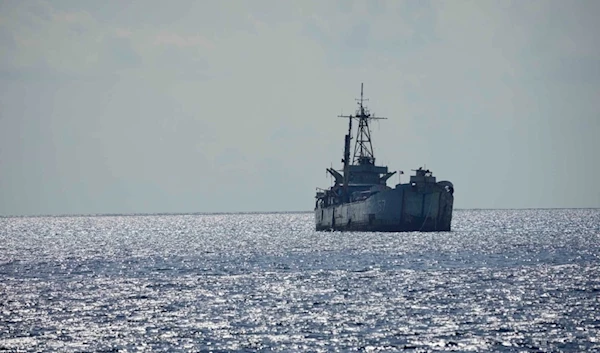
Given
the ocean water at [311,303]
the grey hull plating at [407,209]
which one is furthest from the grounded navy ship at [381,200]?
the ocean water at [311,303]

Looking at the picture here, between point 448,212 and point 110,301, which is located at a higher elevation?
point 448,212

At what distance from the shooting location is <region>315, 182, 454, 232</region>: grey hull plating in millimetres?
109688

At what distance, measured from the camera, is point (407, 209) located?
11125cm

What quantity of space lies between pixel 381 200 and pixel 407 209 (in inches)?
131

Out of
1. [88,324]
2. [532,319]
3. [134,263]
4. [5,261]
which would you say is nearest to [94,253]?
[5,261]

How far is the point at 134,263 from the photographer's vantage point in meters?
86.1

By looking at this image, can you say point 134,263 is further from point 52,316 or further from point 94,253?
point 52,316

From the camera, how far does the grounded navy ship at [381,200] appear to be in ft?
361

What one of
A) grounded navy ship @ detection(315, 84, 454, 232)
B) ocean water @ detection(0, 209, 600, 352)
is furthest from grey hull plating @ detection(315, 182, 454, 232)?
ocean water @ detection(0, 209, 600, 352)

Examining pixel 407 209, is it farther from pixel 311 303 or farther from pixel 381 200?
pixel 311 303

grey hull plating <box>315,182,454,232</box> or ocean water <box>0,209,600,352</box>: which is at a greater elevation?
grey hull plating <box>315,182,454,232</box>

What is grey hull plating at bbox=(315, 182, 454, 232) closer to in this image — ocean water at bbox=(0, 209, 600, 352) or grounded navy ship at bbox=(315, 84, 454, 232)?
grounded navy ship at bbox=(315, 84, 454, 232)

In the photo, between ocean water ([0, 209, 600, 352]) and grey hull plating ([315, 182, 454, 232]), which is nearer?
ocean water ([0, 209, 600, 352])

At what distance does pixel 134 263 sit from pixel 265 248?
950 inches
